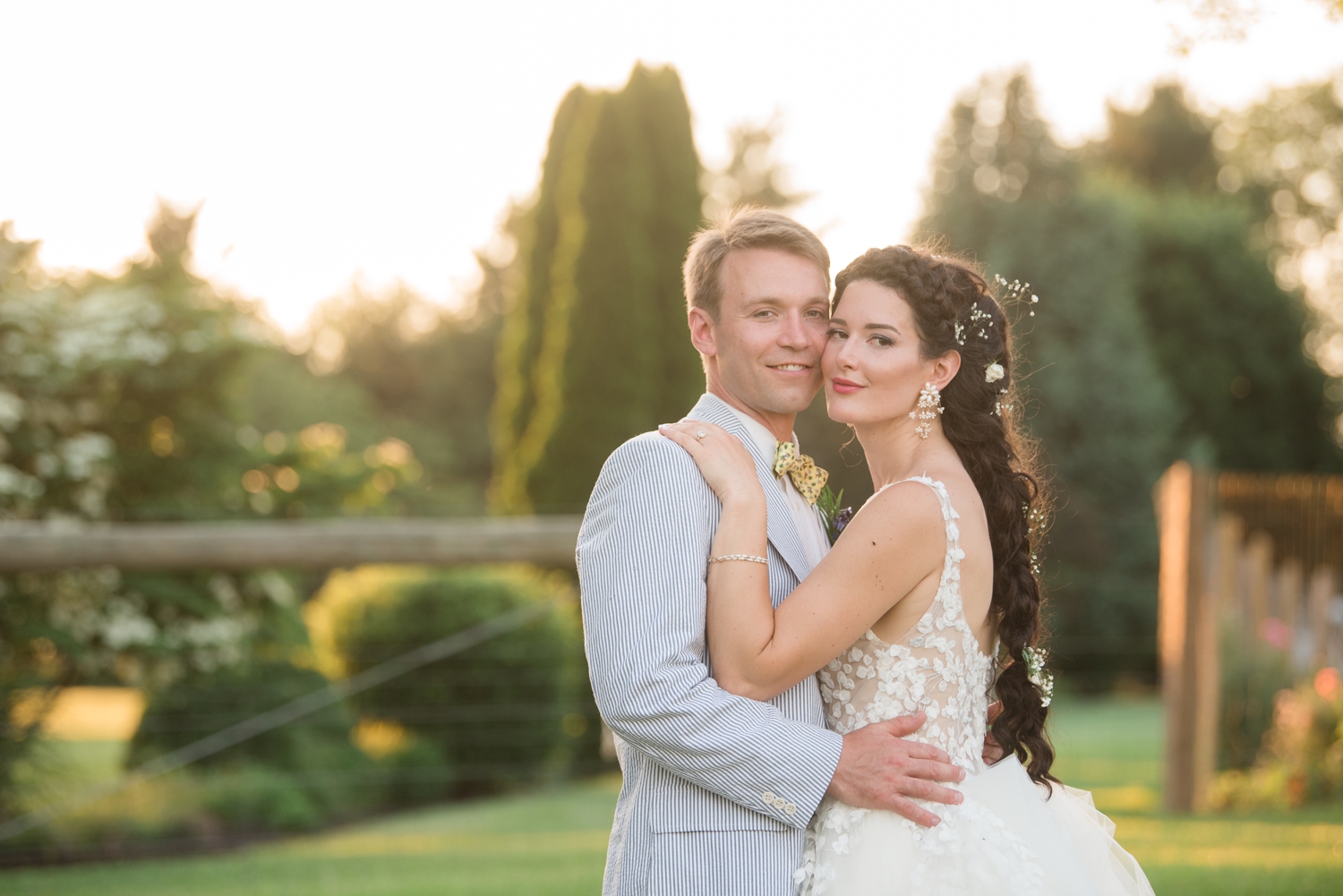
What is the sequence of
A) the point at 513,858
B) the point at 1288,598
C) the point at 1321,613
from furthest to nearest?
the point at 1288,598 → the point at 1321,613 → the point at 513,858

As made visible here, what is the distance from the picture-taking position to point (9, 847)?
268 inches

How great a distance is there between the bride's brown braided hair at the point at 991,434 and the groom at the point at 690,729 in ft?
1.25

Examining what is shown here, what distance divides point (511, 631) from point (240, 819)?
116 inches

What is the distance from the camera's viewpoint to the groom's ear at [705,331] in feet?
9.52

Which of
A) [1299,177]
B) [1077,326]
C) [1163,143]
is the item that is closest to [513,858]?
[1077,326]

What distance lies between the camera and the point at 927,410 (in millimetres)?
2838

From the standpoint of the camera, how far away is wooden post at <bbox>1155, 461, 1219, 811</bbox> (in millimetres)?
8234

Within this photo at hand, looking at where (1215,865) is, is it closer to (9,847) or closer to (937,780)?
(937,780)

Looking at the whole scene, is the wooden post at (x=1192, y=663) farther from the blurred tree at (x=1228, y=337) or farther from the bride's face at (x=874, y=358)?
the blurred tree at (x=1228, y=337)

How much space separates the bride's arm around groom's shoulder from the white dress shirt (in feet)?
1.06

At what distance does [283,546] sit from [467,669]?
12.9ft

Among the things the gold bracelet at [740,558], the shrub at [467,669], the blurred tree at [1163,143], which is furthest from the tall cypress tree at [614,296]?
the blurred tree at [1163,143]

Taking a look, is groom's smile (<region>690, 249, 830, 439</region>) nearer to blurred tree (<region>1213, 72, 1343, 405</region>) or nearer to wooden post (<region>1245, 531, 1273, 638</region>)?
wooden post (<region>1245, 531, 1273, 638</region>)

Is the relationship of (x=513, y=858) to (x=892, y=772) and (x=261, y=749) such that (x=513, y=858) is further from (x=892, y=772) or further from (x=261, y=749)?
(x=892, y=772)
